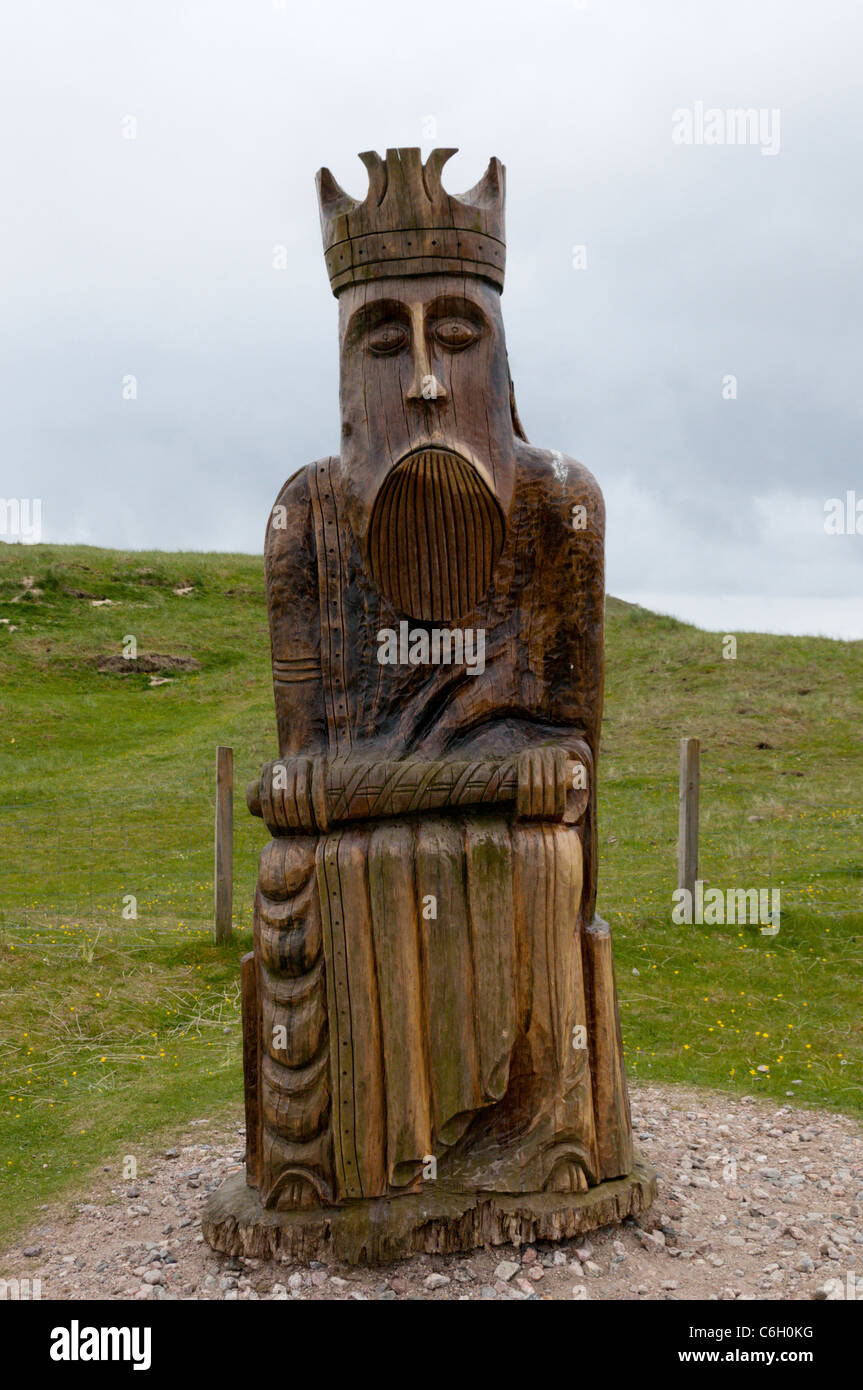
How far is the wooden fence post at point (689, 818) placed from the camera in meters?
9.88

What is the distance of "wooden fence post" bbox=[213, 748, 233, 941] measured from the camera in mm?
9453

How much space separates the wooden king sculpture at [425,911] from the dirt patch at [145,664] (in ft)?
65.2

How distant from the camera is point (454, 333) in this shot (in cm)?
455

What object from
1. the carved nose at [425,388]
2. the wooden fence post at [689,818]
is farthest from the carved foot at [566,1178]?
the wooden fence post at [689,818]

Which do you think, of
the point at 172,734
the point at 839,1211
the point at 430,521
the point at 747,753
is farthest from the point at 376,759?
the point at 172,734

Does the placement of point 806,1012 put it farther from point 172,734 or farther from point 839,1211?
point 172,734

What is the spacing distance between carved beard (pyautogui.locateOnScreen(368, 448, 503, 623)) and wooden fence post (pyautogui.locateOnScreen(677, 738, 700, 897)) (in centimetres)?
559

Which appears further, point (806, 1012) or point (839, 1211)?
point (806, 1012)

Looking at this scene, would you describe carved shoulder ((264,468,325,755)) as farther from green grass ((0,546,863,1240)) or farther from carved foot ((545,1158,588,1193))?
green grass ((0,546,863,1240))

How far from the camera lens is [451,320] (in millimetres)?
4578

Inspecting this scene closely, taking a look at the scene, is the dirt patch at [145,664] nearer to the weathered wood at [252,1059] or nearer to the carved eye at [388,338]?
the weathered wood at [252,1059]

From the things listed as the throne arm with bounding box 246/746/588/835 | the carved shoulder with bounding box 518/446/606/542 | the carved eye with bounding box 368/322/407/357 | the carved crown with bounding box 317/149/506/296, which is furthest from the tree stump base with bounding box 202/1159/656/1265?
the carved crown with bounding box 317/149/506/296

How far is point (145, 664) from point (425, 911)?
2088 centimetres

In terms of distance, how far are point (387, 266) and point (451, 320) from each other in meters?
0.33
